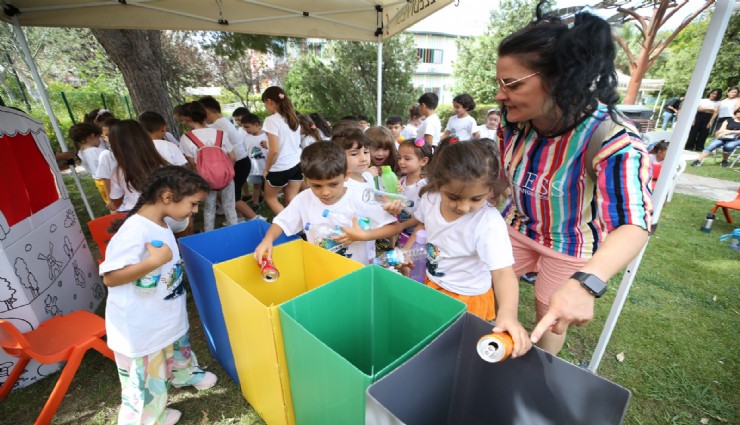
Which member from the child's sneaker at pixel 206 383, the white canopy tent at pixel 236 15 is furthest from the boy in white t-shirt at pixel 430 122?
the child's sneaker at pixel 206 383

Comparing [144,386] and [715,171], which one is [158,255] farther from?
[715,171]

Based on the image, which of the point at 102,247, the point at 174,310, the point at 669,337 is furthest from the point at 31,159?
the point at 669,337

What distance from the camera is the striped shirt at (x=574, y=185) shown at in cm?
115

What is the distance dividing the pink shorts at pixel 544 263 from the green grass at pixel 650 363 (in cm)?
107

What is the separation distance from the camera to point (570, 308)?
3.19 feet

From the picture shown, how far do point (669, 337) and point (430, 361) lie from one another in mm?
2772

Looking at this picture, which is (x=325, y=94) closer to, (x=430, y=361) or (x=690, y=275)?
(x=690, y=275)

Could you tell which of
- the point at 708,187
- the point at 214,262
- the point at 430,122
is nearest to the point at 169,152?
the point at 214,262

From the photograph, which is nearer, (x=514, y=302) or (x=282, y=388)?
(x=514, y=302)

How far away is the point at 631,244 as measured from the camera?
3.59 ft

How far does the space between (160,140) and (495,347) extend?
3.53 metres

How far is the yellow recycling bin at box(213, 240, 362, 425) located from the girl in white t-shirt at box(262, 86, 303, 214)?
2538 mm

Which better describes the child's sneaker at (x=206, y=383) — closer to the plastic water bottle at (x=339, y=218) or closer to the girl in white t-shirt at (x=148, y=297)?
the girl in white t-shirt at (x=148, y=297)

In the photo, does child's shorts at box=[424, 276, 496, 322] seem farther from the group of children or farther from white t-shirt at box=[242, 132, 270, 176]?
white t-shirt at box=[242, 132, 270, 176]
